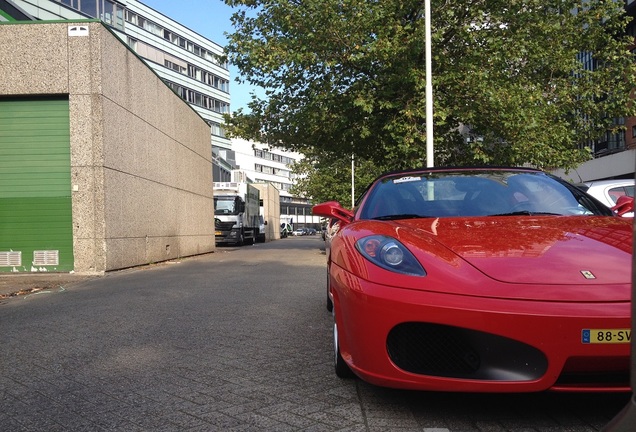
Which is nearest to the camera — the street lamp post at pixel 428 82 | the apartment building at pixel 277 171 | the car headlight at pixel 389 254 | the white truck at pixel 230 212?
the car headlight at pixel 389 254

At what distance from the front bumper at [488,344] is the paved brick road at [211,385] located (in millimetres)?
280

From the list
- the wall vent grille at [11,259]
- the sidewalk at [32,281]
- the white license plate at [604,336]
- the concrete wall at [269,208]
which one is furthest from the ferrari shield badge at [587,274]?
the concrete wall at [269,208]

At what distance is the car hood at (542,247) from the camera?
103 inches

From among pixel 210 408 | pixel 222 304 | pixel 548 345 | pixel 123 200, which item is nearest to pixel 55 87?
pixel 123 200

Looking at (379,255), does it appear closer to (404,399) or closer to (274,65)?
(404,399)

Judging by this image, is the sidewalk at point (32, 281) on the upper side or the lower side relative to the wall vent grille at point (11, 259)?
lower

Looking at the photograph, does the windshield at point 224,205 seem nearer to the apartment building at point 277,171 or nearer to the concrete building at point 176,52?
the concrete building at point 176,52

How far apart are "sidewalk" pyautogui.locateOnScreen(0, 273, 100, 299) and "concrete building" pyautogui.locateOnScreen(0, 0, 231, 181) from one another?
28.9m

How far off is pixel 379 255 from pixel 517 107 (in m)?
14.6

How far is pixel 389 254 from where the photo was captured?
2875 mm

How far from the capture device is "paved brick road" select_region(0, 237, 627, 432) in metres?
2.78

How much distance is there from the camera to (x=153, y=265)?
15.3 meters

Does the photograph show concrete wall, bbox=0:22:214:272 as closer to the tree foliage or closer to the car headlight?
the tree foliage

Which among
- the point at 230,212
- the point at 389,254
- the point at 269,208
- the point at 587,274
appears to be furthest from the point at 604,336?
the point at 269,208
